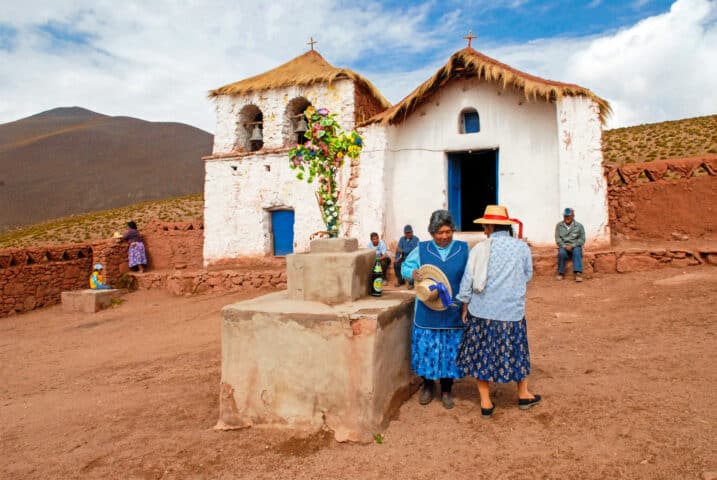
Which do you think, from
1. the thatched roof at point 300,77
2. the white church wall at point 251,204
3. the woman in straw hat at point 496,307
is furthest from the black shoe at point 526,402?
the thatched roof at point 300,77

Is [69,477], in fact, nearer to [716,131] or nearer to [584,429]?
[584,429]

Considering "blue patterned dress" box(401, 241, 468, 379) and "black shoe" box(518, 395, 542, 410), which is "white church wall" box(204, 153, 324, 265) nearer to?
"blue patterned dress" box(401, 241, 468, 379)

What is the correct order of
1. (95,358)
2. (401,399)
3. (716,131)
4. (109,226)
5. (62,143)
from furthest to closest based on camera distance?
(62,143) → (109,226) → (716,131) → (95,358) → (401,399)

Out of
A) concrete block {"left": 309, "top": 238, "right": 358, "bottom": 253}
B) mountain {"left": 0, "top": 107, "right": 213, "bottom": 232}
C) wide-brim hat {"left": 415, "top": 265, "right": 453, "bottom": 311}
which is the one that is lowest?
wide-brim hat {"left": 415, "top": 265, "right": 453, "bottom": 311}

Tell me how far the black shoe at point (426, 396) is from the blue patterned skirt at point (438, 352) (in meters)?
0.22

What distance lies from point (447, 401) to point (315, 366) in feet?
3.71

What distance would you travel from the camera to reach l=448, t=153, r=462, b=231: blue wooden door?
37.9 ft

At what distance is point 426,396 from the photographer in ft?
13.2

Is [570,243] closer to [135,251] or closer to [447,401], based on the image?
[447,401]

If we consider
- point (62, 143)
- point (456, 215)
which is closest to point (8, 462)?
point (456, 215)

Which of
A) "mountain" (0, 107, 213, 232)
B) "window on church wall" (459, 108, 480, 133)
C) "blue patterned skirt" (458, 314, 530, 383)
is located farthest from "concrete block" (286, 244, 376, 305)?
"mountain" (0, 107, 213, 232)

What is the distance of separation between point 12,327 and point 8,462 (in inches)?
316

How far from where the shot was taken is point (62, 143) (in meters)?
73.0

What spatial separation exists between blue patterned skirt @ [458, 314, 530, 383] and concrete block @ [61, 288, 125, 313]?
10321mm
